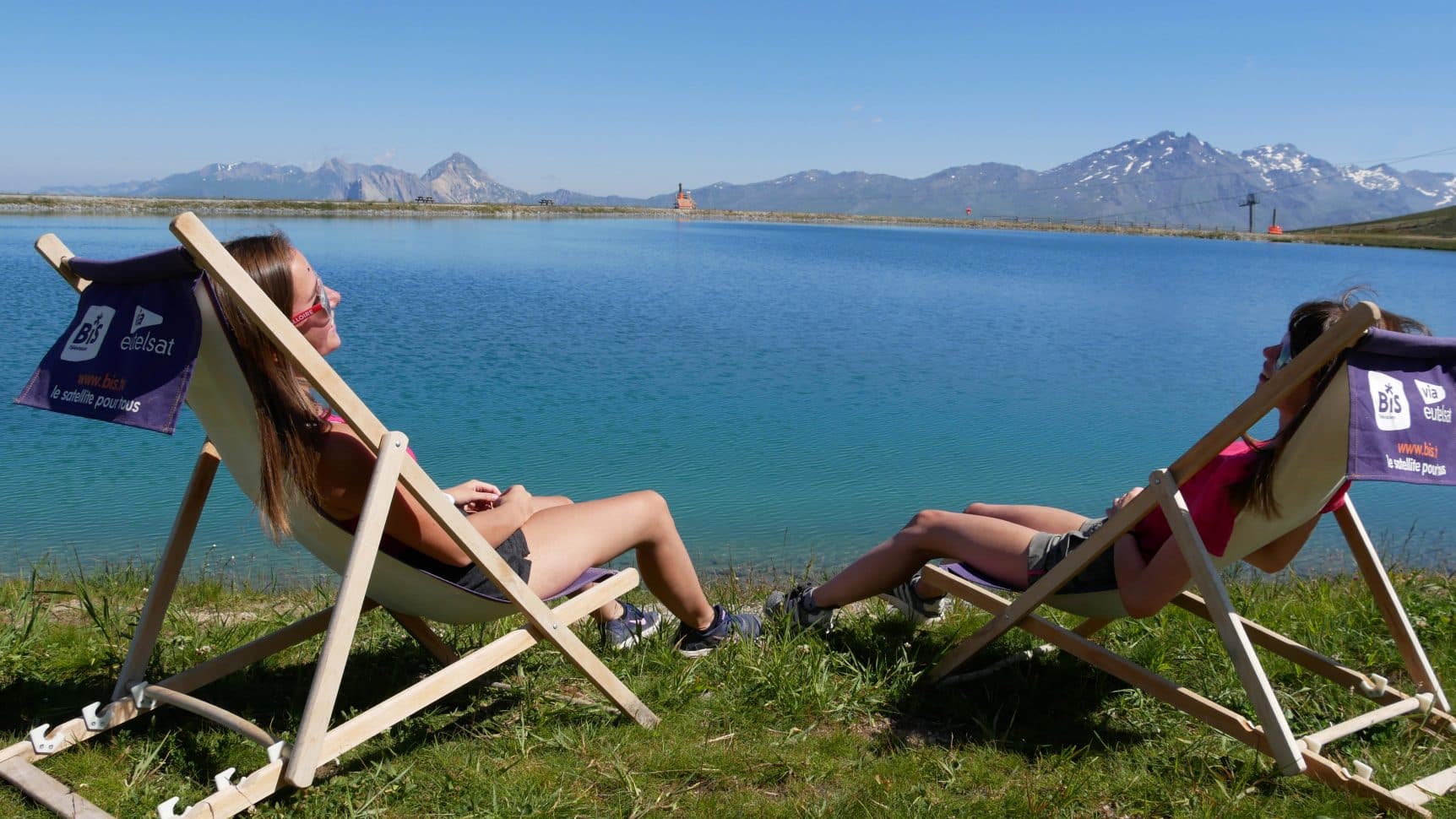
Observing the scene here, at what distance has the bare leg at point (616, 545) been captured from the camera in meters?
3.07

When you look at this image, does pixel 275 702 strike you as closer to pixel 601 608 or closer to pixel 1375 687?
pixel 601 608

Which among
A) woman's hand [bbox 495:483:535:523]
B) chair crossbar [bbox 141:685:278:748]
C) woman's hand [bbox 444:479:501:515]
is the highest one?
woman's hand [bbox 495:483:535:523]

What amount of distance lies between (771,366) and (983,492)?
634 cm

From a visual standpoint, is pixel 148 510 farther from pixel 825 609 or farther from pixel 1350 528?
pixel 1350 528

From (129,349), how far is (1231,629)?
2.92m

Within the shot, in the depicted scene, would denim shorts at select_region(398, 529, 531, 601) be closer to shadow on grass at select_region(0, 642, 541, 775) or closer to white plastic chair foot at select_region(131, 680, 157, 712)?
shadow on grass at select_region(0, 642, 541, 775)

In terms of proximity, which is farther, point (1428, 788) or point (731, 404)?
point (731, 404)

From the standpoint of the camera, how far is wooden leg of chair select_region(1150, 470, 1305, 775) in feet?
8.48

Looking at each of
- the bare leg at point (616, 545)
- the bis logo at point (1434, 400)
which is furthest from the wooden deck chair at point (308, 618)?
the bis logo at point (1434, 400)

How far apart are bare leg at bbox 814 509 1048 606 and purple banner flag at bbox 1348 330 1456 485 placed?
1.13m

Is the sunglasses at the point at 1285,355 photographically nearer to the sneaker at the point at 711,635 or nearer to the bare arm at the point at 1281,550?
the bare arm at the point at 1281,550

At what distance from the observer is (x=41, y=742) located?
2.66 meters

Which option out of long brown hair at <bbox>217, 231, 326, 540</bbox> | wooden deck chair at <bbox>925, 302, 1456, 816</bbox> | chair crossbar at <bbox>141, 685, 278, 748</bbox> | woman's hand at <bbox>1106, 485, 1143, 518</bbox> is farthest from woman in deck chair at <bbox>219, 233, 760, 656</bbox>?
woman's hand at <bbox>1106, 485, 1143, 518</bbox>

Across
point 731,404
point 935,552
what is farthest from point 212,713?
point 731,404
